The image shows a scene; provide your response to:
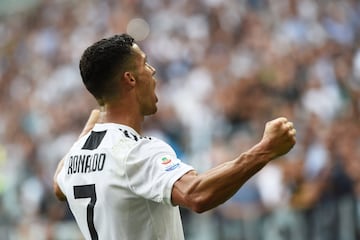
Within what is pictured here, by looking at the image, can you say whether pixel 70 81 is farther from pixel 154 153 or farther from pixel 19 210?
pixel 154 153

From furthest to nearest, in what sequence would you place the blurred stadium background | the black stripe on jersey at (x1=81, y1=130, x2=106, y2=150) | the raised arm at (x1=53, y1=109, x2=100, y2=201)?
the blurred stadium background < the raised arm at (x1=53, y1=109, x2=100, y2=201) < the black stripe on jersey at (x1=81, y1=130, x2=106, y2=150)

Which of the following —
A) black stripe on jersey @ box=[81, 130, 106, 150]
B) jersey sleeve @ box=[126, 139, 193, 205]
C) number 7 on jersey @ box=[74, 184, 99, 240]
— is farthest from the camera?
black stripe on jersey @ box=[81, 130, 106, 150]

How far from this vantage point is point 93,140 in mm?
4230

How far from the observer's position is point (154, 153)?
3.82 meters

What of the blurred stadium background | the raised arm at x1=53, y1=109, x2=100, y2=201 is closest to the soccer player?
the raised arm at x1=53, y1=109, x2=100, y2=201

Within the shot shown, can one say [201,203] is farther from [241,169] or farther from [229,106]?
[229,106]

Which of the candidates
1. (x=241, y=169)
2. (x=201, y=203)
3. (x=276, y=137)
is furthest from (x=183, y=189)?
(x=276, y=137)

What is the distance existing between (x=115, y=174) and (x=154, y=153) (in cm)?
21

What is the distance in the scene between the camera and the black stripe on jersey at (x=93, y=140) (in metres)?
4.17

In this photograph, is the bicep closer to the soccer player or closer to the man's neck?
the soccer player

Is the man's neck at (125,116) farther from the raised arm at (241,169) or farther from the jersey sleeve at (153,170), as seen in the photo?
the raised arm at (241,169)

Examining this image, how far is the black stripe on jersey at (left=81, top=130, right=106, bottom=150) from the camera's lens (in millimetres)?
4168

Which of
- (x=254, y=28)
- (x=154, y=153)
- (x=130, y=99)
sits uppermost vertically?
(x=254, y=28)

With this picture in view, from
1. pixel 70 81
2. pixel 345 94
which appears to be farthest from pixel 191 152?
pixel 70 81
